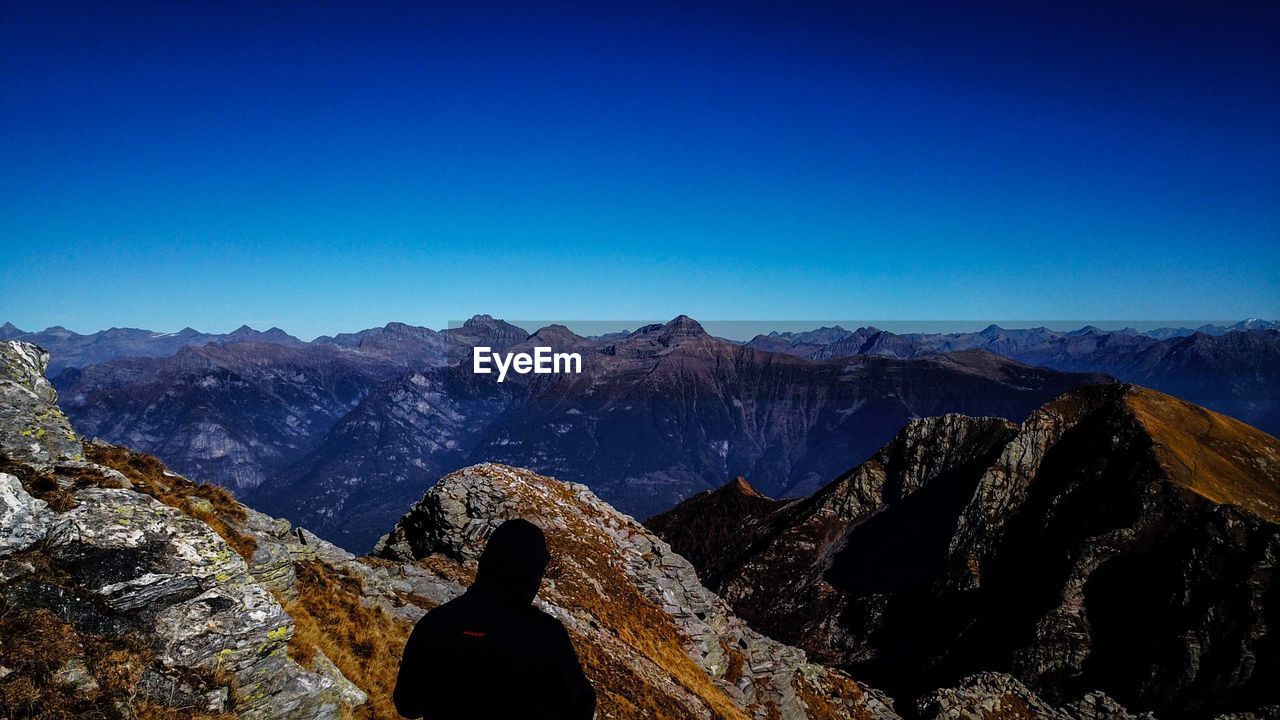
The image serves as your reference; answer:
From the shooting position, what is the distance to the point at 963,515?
3937 inches

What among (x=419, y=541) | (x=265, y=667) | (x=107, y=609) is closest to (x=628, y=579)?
(x=419, y=541)

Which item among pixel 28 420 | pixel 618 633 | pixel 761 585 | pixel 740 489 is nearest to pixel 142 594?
pixel 28 420

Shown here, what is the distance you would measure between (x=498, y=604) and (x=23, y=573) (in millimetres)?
11690

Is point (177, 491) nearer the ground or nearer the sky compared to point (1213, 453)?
nearer the sky

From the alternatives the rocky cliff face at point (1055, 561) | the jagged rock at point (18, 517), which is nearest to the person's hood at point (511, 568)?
the jagged rock at point (18, 517)

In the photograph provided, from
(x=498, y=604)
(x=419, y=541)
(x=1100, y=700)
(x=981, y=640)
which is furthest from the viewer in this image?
(x=981, y=640)

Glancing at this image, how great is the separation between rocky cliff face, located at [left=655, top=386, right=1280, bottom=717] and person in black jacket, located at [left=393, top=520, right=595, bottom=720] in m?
45.5

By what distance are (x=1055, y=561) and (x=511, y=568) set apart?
95.8m

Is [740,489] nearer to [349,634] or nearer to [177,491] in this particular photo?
[349,634]

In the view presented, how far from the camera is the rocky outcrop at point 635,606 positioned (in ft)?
90.1

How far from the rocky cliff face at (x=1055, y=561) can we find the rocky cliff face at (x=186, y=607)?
1216 inches

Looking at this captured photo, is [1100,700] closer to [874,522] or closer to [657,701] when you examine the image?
[657,701]

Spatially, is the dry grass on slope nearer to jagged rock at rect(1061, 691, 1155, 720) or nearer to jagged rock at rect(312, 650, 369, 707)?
jagged rock at rect(1061, 691, 1155, 720)

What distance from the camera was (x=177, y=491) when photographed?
18.2 m
